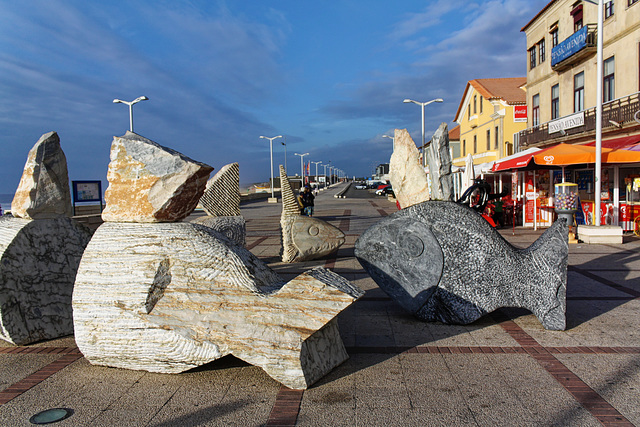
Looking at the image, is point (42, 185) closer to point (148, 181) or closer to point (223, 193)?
point (148, 181)

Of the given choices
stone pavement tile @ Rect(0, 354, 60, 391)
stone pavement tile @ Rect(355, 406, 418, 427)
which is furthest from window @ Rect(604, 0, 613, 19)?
stone pavement tile @ Rect(0, 354, 60, 391)

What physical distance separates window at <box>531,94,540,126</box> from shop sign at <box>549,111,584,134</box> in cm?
356

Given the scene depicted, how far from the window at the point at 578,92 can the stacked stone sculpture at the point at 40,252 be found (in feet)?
65.0

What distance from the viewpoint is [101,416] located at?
3354 millimetres

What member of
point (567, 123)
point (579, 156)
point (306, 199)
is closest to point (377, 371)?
point (579, 156)

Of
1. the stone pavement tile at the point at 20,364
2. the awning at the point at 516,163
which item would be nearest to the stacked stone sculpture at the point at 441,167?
the stone pavement tile at the point at 20,364

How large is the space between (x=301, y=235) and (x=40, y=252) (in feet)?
17.5

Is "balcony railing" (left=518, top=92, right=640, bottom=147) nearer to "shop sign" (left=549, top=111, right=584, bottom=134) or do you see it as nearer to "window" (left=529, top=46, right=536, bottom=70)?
"shop sign" (left=549, top=111, right=584, bottom=134)

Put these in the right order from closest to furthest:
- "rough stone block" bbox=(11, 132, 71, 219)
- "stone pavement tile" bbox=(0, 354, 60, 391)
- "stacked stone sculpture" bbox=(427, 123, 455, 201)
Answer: "stone pavement tile" bbox=(0, 354, 60, 391) < "rough stone block" bbox=(11, 132, 71, 219) < "stacked stone sculpture" bbox=(427, 123, 455, 201)

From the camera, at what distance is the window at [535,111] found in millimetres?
23159

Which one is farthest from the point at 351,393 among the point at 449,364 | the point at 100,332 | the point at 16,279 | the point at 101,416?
the point at 16,279

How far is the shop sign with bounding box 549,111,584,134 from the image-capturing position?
57.5 feet

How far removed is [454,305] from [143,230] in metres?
3.47

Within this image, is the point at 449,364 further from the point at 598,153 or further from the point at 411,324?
the point at 598,153
